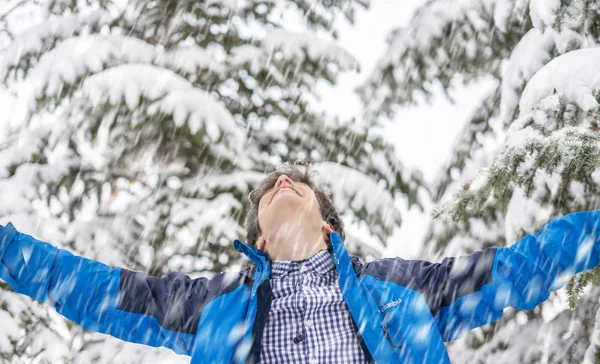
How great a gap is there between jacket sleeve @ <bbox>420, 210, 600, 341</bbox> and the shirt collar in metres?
0.48

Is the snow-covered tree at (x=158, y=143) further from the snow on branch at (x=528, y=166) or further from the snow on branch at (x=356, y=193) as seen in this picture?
the snow on branch at (x=528, y=166)

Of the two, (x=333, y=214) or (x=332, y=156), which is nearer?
(x=333, y=214)

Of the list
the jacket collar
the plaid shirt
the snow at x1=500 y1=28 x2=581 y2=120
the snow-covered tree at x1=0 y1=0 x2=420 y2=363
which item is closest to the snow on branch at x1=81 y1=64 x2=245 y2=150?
the snow-covered tree at x1=0 y1=0 x2=420 y2=363

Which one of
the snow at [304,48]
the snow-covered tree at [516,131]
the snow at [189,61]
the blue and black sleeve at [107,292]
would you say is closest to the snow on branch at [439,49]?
the snow-covered tree at [516,131]

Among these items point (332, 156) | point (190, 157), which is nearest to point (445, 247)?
point (332, 156)

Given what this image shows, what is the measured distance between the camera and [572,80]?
2.52 metres

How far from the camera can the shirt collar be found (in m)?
2.55

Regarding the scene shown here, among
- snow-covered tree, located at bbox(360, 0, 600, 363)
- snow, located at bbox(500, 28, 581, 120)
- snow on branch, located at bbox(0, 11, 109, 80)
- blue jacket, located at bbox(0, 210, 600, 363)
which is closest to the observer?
blue jacket, located at bbox(0, 210, 600, 363)

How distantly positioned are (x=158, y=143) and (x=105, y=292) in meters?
2.78

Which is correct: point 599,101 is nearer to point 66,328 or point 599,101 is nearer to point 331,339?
point 331,339

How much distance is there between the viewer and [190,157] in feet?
17.1

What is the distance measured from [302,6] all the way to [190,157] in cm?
227

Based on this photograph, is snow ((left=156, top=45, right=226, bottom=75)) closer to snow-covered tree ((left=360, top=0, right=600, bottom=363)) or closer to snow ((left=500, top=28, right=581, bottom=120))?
snow-covered tree ((left=360, top=0, right=600, bottom=363))

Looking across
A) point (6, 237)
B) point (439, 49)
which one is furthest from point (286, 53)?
point (6, 237)
